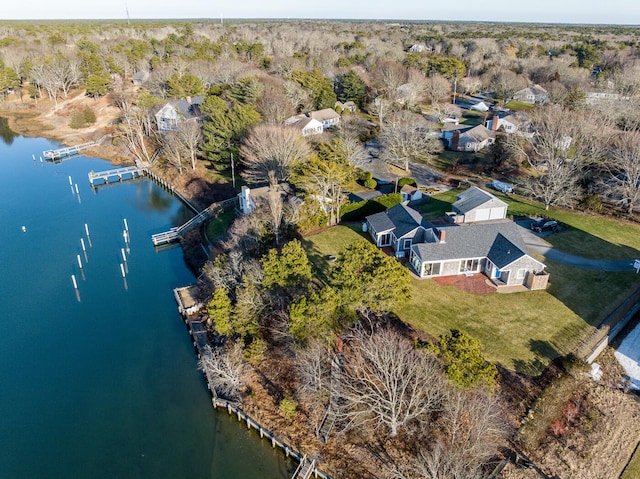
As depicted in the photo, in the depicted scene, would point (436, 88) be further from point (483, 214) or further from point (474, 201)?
point (483, 214)

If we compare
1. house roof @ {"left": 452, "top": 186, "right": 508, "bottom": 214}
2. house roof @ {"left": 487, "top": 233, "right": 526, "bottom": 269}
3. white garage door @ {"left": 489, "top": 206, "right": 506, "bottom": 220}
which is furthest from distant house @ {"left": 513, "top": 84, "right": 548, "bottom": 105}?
house roof @ {"left": 487, "top": 233, "right": 526, "bottom": 269}

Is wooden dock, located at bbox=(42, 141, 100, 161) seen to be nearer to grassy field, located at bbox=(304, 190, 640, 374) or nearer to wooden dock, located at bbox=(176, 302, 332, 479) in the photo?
wooden dock, located at bbox=(176, 302, 332, 479)

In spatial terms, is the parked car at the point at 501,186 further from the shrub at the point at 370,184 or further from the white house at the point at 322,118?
the white house at the point at 322,118

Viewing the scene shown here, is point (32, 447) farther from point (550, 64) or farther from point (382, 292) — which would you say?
point (550, 64)

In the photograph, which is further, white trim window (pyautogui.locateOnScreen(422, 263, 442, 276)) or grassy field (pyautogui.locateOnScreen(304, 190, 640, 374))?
white trim window (pyautogui.locateOnScreen(422, 263, 442, 276))

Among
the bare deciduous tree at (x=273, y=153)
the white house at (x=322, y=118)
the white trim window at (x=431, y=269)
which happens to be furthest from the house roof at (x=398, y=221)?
the white house at (x=322, y=118)

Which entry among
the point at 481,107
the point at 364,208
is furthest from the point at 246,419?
the point at 481,107

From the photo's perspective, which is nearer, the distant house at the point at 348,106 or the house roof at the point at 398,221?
the house roof at the point at 398,221
